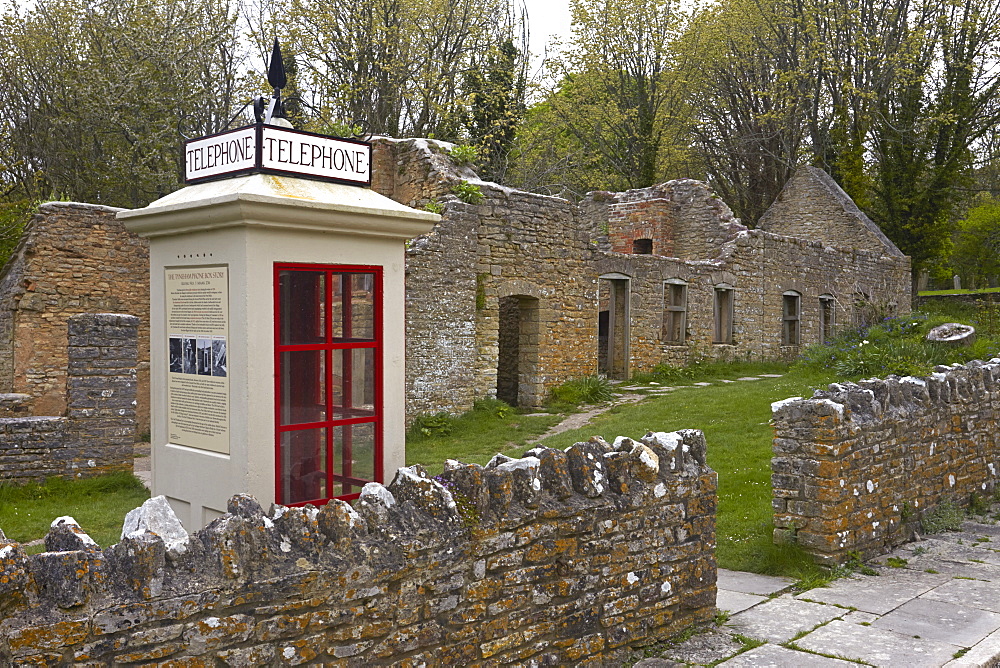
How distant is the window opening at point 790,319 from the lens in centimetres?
2261

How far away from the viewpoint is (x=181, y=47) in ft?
76.3

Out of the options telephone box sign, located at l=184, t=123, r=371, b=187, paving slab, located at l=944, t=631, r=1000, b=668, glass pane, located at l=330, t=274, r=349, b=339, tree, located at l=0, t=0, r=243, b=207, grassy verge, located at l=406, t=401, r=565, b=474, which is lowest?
paving slab, located at l=944, t=631, r=1000, b=668

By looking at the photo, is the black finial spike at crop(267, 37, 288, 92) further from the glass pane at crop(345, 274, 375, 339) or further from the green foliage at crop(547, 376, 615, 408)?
the green foliage at crop(547, 376, 615, 408)

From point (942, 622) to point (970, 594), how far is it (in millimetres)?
783

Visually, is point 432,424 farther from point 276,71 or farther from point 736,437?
point 276,71

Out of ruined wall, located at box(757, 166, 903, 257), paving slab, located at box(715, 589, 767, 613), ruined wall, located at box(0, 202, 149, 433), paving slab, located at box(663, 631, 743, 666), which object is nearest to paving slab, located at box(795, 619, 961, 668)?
paving slab, located at box(663, 631, 743, 666)

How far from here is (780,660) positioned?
4637 millimetres

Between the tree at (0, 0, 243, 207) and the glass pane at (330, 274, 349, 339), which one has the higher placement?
the tree at (0, 0, 243, 207)

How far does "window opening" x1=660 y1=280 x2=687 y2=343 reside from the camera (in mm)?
18703

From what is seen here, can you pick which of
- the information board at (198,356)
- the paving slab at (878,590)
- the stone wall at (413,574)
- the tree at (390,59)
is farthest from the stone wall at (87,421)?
the tree at (390,59)

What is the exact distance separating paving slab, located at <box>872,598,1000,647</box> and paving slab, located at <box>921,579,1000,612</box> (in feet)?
0.35

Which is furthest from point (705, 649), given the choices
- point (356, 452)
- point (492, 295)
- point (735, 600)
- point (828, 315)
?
point (828, 315)

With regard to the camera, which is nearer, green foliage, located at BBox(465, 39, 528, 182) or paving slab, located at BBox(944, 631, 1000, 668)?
paving slab, located at BBox(944, 631, 1000, 668)

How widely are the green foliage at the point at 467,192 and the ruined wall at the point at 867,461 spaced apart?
8.06m
